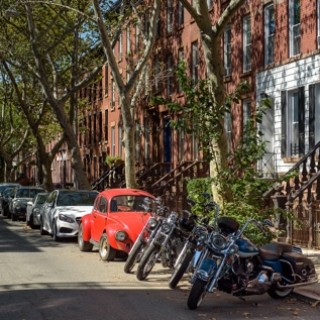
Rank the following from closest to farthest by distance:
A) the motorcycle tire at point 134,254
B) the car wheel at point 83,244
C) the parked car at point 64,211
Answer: the motorcycle tire at point 134,254, the car wheel at point 83,244, the parked car at point 64,211

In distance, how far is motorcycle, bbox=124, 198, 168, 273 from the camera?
11543 millimetres

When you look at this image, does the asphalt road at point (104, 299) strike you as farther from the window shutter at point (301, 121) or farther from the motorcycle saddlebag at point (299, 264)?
the window shutter at point (301, 121)

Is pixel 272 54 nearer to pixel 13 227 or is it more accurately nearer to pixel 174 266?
pixel 13 227

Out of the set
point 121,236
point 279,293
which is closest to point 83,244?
point 121,236

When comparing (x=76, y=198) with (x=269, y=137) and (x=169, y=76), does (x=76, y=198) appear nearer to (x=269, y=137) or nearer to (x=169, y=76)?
(x=269, y=137)

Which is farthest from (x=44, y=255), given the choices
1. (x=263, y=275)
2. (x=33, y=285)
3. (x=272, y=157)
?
(x=272, y=157)

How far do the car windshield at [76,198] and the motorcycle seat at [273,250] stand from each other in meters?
9.98

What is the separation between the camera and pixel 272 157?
22.4 m

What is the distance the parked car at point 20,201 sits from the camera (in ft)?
95.4

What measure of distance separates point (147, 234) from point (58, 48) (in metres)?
24.5

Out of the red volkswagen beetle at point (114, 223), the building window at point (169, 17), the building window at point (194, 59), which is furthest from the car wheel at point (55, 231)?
the building window at point (169, 17)

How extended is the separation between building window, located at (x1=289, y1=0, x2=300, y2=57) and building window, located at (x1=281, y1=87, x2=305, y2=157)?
1.39m

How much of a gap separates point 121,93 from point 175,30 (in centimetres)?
1145

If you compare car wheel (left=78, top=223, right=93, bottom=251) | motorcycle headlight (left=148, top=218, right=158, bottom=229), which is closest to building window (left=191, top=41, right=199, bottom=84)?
car wheel (left=78, top=223, right=93, bottom=251)
